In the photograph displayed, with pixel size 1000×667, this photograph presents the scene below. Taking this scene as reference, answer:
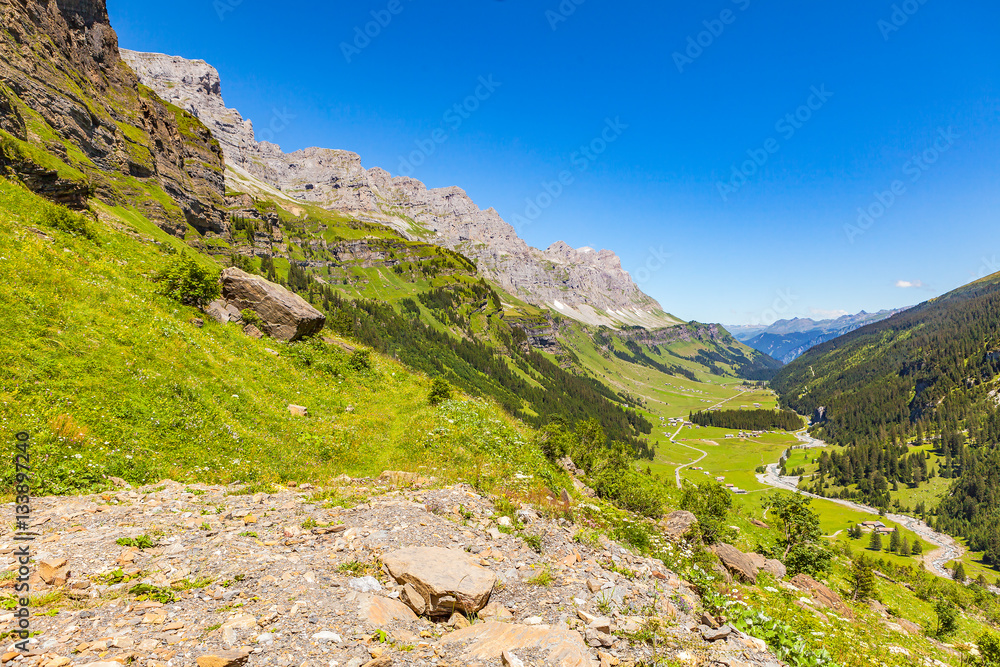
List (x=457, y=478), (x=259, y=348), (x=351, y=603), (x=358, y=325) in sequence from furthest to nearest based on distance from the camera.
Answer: (x=358, y=325)
(x=259, y=348)
(x=457, y=478)
(x=351, y=603)

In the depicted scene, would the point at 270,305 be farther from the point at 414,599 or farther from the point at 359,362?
the point at 414,599

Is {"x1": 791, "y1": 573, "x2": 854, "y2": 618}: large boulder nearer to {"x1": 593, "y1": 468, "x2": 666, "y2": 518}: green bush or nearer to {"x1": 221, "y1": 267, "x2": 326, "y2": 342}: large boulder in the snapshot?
{"x1": 593, "y1": 468, "x2": 666, "y2": 518}: green bush

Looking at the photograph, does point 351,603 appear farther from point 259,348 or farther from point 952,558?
point 952,558

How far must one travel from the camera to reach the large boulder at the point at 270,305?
97.2ft

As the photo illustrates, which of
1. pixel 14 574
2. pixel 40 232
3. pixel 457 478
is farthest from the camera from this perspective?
pixel 40 232

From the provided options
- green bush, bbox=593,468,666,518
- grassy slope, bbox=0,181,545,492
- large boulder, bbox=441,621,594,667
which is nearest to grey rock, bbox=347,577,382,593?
large boulder, bbox=441,621,594,667

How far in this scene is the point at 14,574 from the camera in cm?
797

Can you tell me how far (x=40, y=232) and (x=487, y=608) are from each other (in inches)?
1270

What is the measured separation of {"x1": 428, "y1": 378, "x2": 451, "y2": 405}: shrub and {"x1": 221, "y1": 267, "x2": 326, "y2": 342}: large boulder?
1164 cm

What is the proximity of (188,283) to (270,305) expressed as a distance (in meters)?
5.27

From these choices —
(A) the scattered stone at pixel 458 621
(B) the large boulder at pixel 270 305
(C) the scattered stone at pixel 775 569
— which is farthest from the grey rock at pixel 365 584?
(C) the scattered stone at pixel 775 569

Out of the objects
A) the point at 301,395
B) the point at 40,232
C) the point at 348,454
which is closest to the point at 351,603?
the point at 348,454

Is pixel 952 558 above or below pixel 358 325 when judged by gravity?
below

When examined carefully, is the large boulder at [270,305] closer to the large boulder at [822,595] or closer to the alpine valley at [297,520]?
the alpine valley at [297,520]
